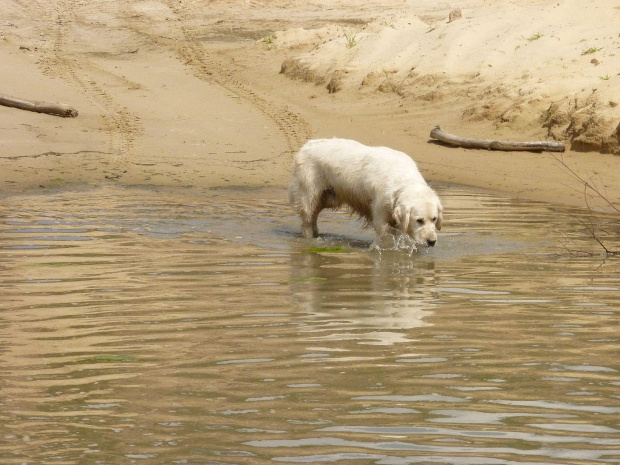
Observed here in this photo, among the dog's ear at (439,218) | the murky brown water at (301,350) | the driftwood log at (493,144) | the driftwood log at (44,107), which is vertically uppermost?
the driftwood log at (493,144)

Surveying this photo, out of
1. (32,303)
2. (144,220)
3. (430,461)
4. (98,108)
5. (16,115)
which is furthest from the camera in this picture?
(98,108)

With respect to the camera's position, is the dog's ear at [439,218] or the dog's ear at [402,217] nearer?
the dog's ear at [402,217]

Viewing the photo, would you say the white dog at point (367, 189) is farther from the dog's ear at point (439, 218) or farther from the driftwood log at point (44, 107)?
the driftwood log at point (44, 107)

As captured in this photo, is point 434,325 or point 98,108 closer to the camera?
point 434,325

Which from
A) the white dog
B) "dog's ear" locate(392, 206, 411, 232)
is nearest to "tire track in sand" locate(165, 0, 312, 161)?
the white dog

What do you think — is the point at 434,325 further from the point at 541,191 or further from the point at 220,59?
the point at 220,59

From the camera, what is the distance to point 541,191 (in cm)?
1348

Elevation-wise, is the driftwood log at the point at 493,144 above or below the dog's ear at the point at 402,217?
above

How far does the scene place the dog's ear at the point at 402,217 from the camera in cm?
921

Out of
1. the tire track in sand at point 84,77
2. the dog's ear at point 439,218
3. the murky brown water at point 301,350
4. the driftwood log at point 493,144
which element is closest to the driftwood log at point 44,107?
the tire track in sand at point 84,77

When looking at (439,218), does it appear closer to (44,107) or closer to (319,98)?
(44,107)

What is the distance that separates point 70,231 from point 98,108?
8.09 meters

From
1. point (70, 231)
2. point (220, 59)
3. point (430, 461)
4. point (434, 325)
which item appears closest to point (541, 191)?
point (70, 231)

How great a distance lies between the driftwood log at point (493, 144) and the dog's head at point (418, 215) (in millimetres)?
6069
